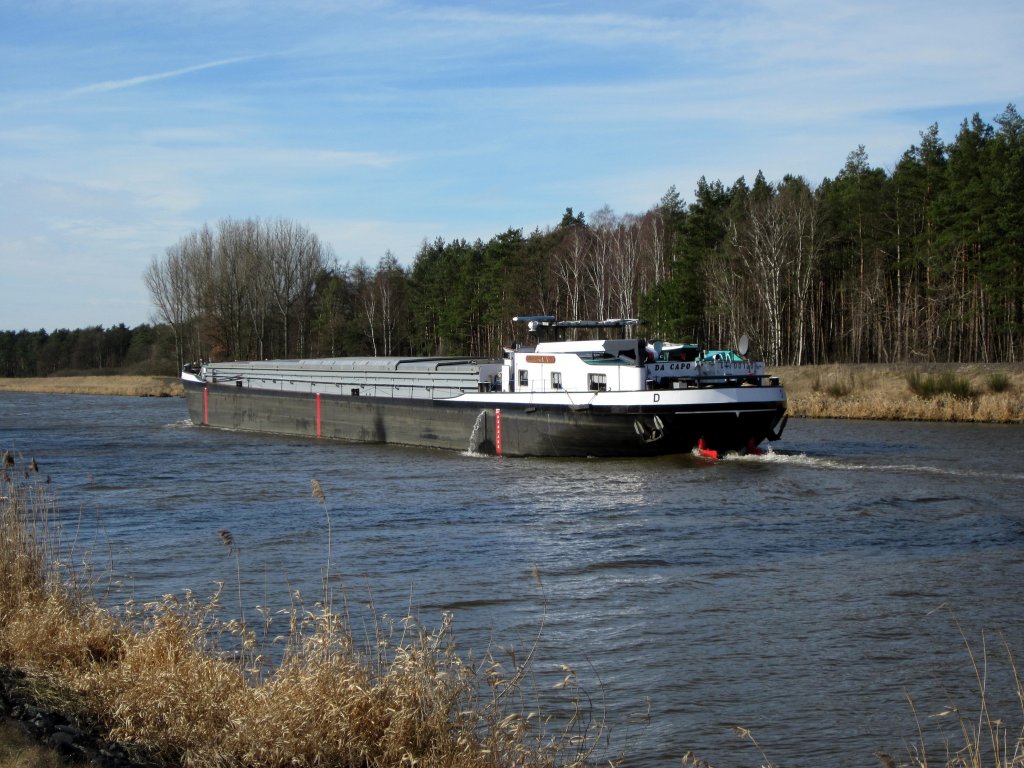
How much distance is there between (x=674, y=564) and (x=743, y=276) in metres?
44.9

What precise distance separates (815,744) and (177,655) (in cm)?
488

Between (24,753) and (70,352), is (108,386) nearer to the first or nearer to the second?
(70,352)

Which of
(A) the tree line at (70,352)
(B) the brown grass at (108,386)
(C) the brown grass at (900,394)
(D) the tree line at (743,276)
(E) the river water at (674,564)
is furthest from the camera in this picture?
(A) the tree line at (70,352)

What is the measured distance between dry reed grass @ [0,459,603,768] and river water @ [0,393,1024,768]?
1.34m

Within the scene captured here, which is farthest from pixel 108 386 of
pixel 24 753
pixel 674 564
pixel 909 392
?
pixel 24 753

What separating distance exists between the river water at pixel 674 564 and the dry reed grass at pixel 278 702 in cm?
134

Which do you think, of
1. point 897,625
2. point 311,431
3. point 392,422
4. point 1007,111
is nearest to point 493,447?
point 392,422

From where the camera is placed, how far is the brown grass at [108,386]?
7150 centimetres

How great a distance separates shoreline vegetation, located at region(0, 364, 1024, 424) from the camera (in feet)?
114

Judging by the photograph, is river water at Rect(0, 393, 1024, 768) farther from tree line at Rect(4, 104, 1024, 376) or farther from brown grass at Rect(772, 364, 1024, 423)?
tree line at Rect(4, 104, 1024, 376)

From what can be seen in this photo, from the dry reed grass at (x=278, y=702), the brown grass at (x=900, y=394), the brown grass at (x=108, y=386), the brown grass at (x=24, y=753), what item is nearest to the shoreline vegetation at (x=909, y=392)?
the brown grass at (x=900, y=394)

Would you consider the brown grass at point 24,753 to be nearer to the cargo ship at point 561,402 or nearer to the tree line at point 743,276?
the cargo ship at point 561,402

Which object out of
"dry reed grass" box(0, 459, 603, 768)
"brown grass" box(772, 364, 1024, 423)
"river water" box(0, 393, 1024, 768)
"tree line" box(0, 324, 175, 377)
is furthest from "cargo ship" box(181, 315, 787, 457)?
"tree line" box(0, 324, 175, 377)

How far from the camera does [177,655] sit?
7.75 metres
